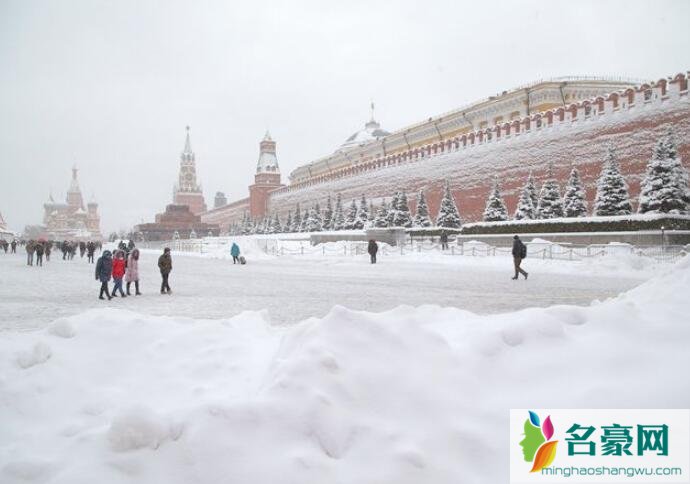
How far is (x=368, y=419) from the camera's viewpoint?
8.25 ft

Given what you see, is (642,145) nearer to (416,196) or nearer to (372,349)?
(416,196)

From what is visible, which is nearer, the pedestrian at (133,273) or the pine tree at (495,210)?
the pedestrian at (133,273)

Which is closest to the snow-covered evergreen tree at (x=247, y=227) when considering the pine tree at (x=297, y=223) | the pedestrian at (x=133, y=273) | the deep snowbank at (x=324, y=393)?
the pine tree at (x=297, y=223)

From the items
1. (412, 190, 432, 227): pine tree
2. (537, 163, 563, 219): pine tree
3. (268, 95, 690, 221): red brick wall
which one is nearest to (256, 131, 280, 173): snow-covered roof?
(268, 95, 690, 221): red brick wall

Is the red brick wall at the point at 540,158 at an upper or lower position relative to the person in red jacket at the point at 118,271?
upper

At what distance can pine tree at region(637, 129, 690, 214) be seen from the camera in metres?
17.3

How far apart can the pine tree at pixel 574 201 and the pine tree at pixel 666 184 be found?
11.9ft

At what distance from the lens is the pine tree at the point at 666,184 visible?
17.3m

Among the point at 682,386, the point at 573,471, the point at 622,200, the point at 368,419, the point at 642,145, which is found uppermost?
the point at 642,145

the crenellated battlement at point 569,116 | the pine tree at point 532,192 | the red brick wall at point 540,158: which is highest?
the crenellated battlement at point 569,116

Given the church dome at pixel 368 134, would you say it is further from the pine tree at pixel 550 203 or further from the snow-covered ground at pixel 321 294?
the snow-covered ground at pixel 321 294

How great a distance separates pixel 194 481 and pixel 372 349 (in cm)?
128

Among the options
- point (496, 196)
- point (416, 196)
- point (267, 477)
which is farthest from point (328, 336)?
point (416, 196)

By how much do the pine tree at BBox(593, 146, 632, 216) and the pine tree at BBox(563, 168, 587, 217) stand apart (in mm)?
1585
